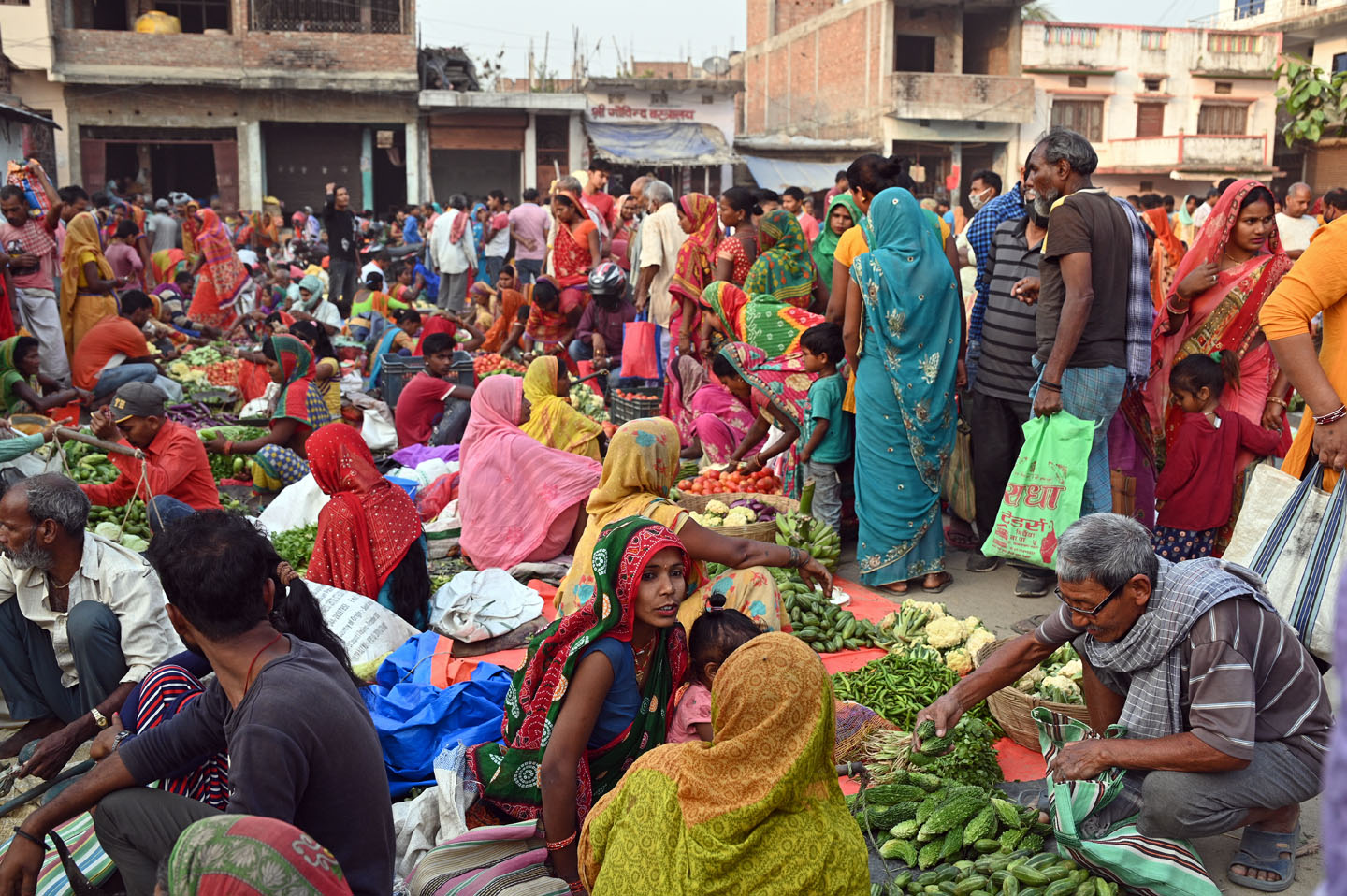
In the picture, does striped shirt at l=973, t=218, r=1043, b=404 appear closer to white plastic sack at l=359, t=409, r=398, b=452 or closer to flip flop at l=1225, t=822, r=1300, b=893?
flip flop at l=1225, t=822, r=1300, b=893

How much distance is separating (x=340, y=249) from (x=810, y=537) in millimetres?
11018

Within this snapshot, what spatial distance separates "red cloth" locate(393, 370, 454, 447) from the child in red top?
16.3 feet

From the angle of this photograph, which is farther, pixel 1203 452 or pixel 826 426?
pixel 826 426

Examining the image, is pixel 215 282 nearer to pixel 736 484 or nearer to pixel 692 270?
pixel 692 270

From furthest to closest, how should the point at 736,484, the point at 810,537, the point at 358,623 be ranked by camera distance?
the point at 736,484
the point at 810,537
the point at 358,623

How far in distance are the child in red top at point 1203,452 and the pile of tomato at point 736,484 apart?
2.16 m

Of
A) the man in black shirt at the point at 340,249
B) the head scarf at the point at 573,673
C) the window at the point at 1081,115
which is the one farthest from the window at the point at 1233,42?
the head scarf at the point at 573,673

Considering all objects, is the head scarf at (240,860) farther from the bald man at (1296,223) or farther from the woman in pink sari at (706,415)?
the bald man at (1296,223)

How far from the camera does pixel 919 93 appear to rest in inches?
1093

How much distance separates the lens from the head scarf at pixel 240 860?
170 centimetres

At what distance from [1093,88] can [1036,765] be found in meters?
30.0

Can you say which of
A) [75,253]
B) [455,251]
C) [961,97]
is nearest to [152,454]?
[75,253]

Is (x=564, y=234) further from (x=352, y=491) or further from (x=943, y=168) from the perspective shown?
(x=943, y=168)

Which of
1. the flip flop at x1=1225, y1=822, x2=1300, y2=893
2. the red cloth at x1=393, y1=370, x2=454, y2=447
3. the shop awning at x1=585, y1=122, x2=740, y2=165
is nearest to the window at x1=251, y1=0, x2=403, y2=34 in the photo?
the shop awning at x1=585, y1=122, x2=740, y2=165
